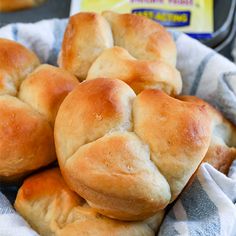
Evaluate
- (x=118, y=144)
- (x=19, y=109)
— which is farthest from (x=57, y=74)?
(x=118, y=144)

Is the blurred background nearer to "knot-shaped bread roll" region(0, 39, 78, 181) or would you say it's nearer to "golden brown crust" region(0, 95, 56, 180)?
"knot-shaped bread roll" region(0, 39, 78, 181)

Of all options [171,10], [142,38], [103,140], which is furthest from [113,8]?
[103,140]

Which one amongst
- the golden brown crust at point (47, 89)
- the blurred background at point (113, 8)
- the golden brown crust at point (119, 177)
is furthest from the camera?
the blurred background at point (113, 8)

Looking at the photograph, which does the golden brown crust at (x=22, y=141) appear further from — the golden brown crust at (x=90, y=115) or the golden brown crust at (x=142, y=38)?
the golden brown crust at (x=142, y=38)

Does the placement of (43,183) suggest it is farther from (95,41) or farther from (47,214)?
(95,41)

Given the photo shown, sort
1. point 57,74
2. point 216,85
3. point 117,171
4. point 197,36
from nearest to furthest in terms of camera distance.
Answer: point 117,171 → point 57,74 → point 216,85 → point 197,36

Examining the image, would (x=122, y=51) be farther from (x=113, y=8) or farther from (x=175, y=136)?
(x=113, y=8)

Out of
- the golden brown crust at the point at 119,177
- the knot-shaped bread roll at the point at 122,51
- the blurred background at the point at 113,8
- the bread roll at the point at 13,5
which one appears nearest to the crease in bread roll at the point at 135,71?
Result: the knot-shaped bread roll at the point at 122,51
